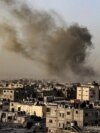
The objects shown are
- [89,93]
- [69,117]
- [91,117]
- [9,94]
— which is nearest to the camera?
[91,117]

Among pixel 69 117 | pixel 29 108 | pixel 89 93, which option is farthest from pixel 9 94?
pixel 69 117

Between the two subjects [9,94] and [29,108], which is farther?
[9,94]

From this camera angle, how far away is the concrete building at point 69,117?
48.1 meters

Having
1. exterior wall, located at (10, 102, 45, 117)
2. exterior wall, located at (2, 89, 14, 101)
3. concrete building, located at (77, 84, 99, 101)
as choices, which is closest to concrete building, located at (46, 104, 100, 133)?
exterior wall, located at (10, 102, 45, 117)

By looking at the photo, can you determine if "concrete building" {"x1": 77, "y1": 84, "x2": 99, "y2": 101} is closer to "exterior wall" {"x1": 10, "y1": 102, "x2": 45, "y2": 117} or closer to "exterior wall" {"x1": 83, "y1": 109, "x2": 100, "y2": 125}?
"exterior wall" {"x1": 10, "y1": 102, "x2": 45, "y2": 117}

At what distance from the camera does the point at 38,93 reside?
313 ft

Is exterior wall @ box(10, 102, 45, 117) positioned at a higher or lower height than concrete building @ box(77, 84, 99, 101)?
lower

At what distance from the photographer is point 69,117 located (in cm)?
4928

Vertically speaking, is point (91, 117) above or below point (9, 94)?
below

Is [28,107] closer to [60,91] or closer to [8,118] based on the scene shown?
[8,118]

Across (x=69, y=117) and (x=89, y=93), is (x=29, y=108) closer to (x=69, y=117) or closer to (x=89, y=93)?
(x=69, y=117)

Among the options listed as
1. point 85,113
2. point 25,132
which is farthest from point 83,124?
point 25,132

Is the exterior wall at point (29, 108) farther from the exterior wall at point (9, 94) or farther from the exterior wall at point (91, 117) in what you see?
the exterior wall at point (9, 94)

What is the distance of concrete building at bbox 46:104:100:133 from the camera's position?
48.1 meters
